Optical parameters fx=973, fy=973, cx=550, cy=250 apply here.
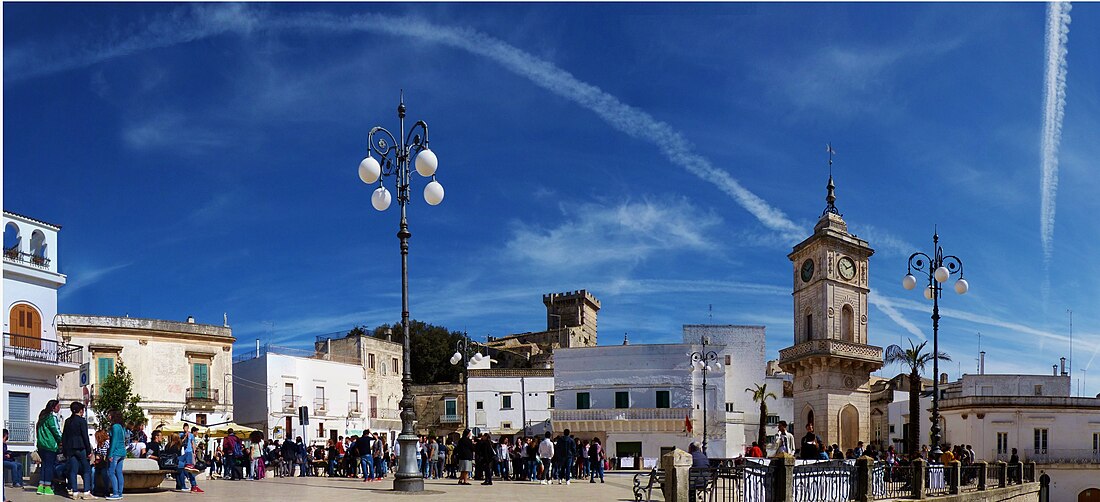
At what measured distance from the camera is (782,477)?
15.1 m

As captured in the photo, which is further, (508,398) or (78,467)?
(508,398)

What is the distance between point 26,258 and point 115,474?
65.5 feet

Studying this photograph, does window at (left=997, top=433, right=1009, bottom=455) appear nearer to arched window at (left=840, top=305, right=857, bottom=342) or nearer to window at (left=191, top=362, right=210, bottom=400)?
arched window at (left=840, top=305, right=857, bottom=342)

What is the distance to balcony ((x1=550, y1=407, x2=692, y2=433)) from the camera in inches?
1905

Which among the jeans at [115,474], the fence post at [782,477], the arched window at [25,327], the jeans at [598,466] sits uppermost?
the arched window at [25,327]

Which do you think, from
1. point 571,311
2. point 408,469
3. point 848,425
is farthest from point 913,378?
point 571,311

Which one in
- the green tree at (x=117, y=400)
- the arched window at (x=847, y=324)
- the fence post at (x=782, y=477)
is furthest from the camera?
the arched window at (x=847, y=324)

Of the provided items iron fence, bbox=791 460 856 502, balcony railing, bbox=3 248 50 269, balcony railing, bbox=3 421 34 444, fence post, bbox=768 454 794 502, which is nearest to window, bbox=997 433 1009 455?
iron fence, bbox=791 460 856 502

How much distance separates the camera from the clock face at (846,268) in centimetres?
3981

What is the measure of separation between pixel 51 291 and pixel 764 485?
24.6 metres

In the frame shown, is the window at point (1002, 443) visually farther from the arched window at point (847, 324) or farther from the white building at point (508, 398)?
the white building at point (508, 398)

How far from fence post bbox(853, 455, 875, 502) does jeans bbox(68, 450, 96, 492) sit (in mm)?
12570

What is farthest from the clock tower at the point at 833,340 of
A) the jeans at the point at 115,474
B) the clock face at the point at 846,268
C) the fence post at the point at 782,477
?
the jeans at the point at 115,474

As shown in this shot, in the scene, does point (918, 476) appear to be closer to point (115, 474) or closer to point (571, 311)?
point (115, 474)
